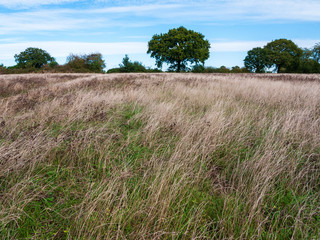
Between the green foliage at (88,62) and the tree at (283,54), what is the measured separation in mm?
44924

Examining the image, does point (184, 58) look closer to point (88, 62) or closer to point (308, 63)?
point (88, 62)

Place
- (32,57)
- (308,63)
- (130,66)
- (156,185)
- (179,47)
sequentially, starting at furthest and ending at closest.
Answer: (32,57)
(308,63)
(130,66)
(179,47)
(156,185)

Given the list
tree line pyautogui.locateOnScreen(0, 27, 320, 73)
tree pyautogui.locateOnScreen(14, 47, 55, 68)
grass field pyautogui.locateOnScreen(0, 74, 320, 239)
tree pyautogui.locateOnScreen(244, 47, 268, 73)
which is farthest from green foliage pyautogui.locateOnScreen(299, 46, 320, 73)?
tree pyautogui.locateOnScreen(14, 47, 55, 68)

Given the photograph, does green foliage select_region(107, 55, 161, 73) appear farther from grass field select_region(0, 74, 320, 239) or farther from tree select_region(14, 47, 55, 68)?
grass field select_region(0, 74, 320, 239)

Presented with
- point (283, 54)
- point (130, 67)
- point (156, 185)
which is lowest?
point (156, 185)

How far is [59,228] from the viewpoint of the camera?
1521mm

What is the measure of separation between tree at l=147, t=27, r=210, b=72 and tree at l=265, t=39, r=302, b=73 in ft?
71.8

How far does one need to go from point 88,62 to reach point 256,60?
150 ft

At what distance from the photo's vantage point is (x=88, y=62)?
174 ft

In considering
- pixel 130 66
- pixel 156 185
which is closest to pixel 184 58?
pixel 130 66

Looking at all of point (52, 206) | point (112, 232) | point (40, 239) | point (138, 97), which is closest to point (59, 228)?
point (40, 239)

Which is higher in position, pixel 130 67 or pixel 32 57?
pixel 32 57

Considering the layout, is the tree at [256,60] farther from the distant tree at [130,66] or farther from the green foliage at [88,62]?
the green foliage at [88,62]

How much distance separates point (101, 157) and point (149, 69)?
1833 inches
